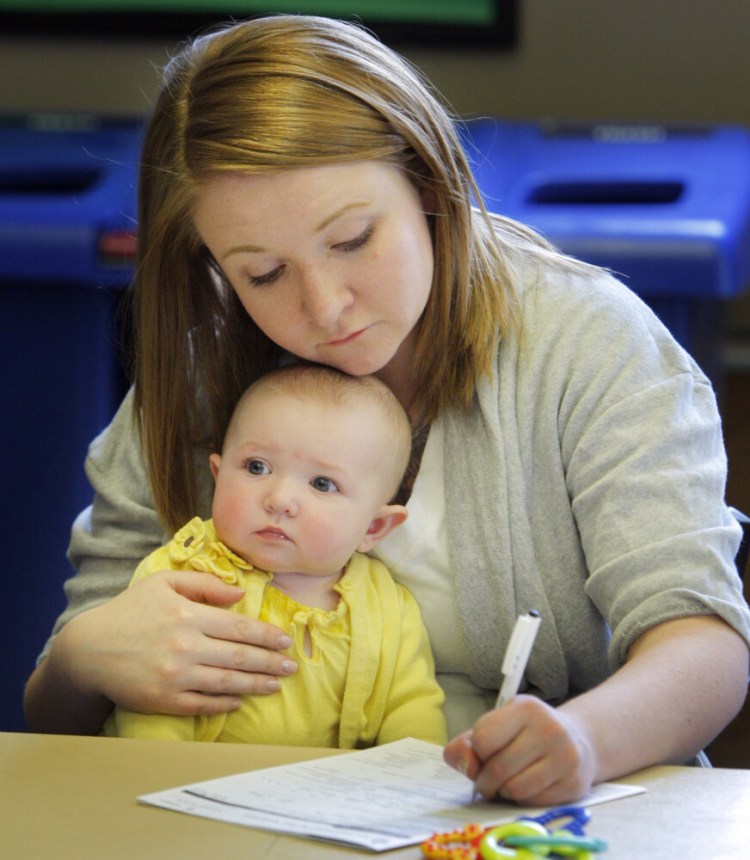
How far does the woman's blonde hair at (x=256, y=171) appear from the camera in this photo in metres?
1.20

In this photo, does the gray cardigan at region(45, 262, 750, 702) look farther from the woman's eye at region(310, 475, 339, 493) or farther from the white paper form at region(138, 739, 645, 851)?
the white paper form at region(138, 739, 645, 851)

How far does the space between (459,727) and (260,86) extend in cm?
61

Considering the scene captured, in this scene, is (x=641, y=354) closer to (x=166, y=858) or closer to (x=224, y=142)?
(x=224, y=142)

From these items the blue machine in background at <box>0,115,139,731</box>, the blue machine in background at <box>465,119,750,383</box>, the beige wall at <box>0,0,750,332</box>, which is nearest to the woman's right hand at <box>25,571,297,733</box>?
the blue machine in background at <box>465,119,750,383</box>

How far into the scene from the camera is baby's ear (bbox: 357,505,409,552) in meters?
1.24

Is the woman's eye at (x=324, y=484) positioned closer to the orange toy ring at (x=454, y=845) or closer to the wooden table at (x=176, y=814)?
the wooden table at (x=176, y=814)

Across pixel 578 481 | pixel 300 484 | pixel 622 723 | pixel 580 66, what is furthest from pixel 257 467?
pixel 580 66

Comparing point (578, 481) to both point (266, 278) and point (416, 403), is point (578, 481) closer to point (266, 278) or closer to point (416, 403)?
point (416, 403)

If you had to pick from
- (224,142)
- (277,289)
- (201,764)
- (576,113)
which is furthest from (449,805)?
(576,113)

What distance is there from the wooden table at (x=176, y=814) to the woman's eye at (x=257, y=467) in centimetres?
27

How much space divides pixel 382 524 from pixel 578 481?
185 mm

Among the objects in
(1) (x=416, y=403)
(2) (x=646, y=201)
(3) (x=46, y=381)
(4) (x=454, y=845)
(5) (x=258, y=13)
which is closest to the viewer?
(4) (x=454, y=845)

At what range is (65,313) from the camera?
7.41ft

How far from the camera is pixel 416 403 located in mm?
1351
